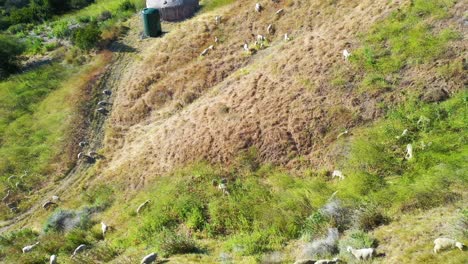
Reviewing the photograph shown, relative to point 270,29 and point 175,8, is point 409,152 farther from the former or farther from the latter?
point 175,8

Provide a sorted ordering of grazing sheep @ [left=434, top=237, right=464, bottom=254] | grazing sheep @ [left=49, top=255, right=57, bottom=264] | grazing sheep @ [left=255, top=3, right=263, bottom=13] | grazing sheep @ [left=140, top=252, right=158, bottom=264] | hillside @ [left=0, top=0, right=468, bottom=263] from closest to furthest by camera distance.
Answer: grazing sheep @ [left=434, top=237, right=464, bottom=254]
grazing sheep @ [left=140, top=252, right=158, bottom=264]
hillside @ [left=0, top=0, right=468, bottom=263]
grazing sheep @ [left=49, top=255, right=57, bottom=264]
grazing sheep @ [left=255, top=3, right=263, bottom=13]

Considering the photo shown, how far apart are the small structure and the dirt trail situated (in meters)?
1.81

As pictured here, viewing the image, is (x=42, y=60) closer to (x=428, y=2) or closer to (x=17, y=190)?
(x=17, y=190)

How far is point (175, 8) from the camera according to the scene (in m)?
24.5

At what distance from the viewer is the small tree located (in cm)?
2369

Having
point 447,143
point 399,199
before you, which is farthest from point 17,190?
point 447,143

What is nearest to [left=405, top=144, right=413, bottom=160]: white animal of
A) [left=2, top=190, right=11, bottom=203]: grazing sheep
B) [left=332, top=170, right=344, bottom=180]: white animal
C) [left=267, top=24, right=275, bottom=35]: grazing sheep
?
[left=332, top=170, right=344, bottom=180]: white animal

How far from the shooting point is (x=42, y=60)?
25.1 m

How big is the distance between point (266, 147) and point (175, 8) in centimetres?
1365

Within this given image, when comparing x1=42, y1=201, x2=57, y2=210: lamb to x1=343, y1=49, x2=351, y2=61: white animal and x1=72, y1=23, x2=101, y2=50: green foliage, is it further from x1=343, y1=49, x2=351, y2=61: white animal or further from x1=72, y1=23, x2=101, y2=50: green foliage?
x1=72, y1=23, x2=101, y2=50: green foliage

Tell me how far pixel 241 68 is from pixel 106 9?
1826cm

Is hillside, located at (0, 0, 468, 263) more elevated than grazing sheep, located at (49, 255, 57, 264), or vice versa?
hillside, located at (0, 0, 468, 263)

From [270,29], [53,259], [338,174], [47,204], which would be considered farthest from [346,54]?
[47,204]

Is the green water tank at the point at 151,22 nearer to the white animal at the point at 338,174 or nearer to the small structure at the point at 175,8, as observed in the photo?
the small structure at the point at 175,8
